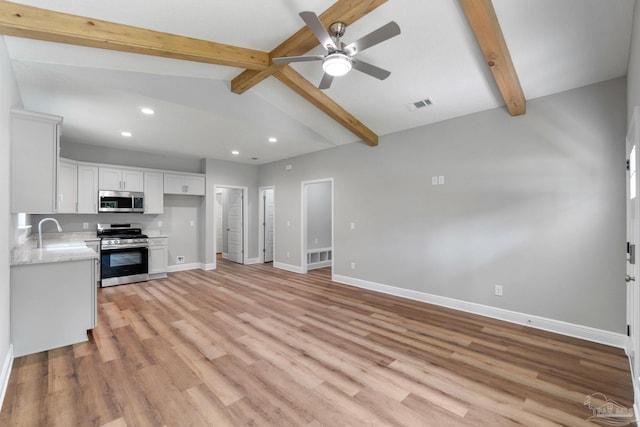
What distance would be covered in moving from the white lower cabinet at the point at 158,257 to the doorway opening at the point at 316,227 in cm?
292

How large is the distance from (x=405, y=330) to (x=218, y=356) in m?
2.08

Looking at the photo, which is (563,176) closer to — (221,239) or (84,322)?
(84,322)

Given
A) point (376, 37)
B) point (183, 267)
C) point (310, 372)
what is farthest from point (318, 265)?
point (376, 37)

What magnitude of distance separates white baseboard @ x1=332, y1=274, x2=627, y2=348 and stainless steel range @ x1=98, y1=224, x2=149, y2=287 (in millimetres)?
4587

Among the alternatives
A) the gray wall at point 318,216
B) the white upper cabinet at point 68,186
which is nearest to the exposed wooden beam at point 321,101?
the gray wall at point 318,216

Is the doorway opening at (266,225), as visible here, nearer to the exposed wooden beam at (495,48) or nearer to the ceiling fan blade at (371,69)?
the ceiling fan blade at (371,69)

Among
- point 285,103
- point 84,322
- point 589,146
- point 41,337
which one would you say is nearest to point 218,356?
point 84,322

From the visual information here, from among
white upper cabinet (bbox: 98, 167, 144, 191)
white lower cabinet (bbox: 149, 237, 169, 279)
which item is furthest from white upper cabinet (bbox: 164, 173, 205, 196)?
white lower cabinet (bbox: 149, 237, 169, 279)

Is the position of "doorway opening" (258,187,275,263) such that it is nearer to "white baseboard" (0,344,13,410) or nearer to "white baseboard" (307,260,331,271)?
"white baseboard" (307,260,331,271)

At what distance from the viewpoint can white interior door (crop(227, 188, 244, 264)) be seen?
7594 millimetres

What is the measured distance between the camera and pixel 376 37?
7.35 feet

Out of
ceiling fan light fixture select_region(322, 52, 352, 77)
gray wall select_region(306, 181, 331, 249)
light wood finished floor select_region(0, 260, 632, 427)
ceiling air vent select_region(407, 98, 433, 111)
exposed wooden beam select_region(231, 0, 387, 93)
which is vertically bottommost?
light wood finished floor select_region(0, 260, 632, 427)

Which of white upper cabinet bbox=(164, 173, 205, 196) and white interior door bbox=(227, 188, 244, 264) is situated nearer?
white upper cabinet bbox=(164, 173, 205, 196)

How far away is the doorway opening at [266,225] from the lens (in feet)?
25.3
